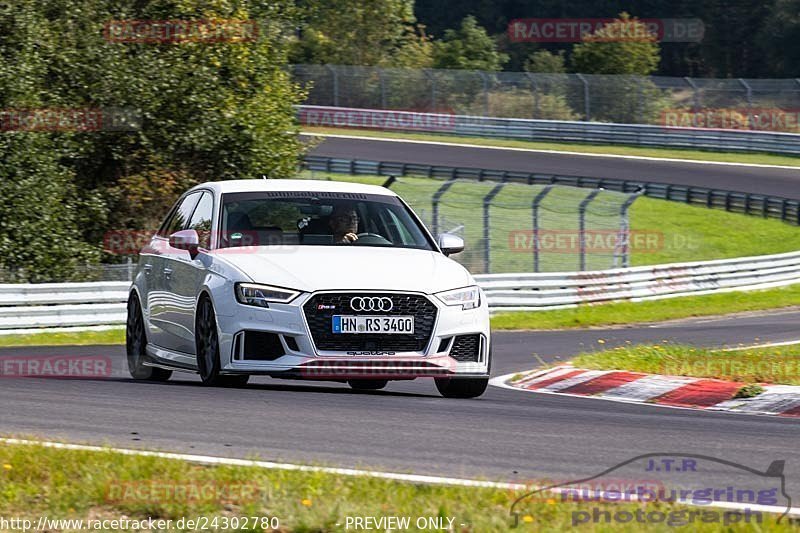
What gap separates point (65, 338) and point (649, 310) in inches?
478

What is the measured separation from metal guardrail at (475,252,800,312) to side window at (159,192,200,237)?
13448 mm

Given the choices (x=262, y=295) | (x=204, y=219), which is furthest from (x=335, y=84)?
(x=262, y=295)

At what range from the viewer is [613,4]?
→ 92062 millimetres

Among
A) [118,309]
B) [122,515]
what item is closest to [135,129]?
[118,309]

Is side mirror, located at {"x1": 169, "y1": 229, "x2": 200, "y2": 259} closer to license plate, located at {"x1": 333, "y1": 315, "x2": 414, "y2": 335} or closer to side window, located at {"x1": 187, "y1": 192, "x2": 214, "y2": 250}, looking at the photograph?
side window, located at {"x1": 187, "y1": 192, "x2": 214, "y2": 250}

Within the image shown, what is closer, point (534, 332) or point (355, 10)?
point (534, 332)

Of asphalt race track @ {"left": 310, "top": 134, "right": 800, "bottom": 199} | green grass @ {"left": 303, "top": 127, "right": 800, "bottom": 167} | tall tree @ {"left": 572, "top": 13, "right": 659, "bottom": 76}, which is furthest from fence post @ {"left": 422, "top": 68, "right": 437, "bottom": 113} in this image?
tall tree @ {"left": 572, "top": 13, "right": 659, "bottom": 76}

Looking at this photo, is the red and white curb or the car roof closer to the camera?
the red and white curb

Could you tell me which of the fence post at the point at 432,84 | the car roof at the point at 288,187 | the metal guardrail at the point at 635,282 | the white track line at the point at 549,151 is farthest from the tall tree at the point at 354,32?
the car roof at the point at 288,187

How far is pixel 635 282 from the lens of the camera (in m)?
28.4

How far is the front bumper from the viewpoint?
9.26 m

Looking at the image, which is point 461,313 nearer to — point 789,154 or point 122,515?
point 122,515

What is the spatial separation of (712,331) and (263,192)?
13335 millimetres

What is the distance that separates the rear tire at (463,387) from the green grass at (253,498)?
4061 millimetres
